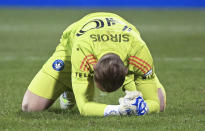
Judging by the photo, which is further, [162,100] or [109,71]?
[162,100]

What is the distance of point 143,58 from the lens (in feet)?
17.1

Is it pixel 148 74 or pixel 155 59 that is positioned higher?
pixel 155 59

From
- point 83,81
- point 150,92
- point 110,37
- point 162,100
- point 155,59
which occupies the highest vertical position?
point 110,37

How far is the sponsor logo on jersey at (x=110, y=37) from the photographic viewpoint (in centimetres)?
517

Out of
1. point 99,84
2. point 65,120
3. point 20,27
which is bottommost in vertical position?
point 65,120

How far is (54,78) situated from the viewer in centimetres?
619

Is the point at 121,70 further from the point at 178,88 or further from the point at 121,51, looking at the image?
the point at 178,88

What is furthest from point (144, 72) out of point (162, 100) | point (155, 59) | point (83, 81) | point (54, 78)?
point (155, 59)

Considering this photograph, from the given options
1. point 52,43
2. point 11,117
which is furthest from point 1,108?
point 52,43

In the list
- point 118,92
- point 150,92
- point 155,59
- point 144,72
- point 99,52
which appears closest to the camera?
point 99,52

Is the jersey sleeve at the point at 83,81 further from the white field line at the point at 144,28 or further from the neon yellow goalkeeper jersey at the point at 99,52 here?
the white field line at the point at 144,28

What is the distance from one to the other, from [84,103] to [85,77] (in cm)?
27

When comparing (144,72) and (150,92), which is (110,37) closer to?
(144,72)

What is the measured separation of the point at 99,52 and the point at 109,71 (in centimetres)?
33
